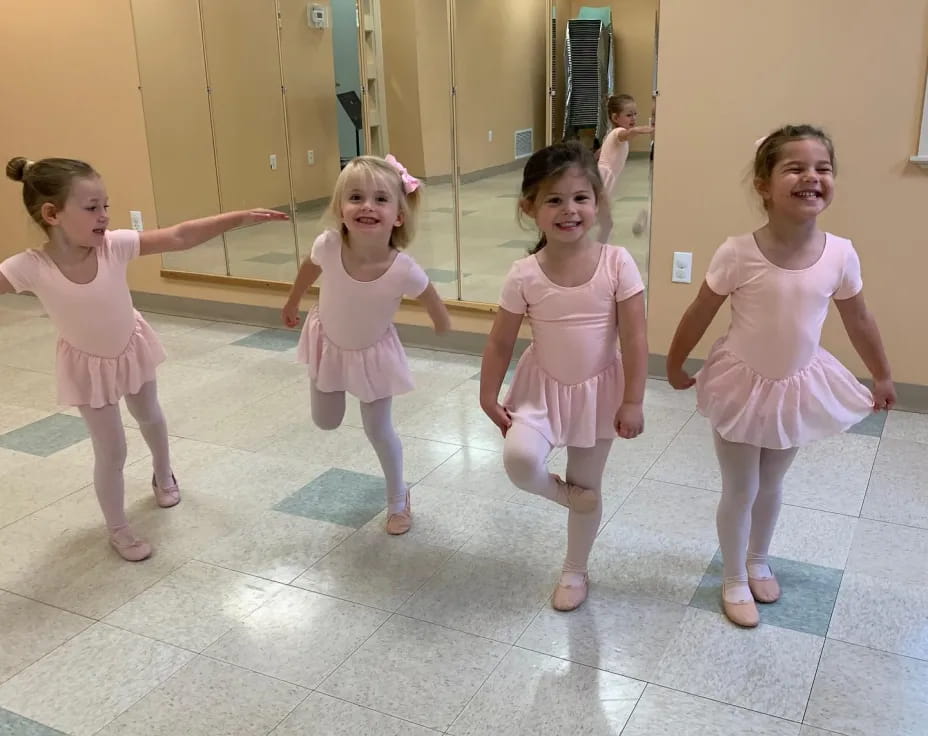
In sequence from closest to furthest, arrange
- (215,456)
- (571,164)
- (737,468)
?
(571,164)
(737,468)
(215,456)

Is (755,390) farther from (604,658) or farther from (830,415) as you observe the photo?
(604,658)

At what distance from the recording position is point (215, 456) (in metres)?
2.86

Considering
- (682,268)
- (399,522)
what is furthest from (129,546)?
(682,268)

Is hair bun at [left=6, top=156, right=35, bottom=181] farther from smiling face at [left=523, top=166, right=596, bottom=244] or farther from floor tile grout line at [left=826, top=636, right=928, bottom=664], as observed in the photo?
floor tile grout line at [left=826, top=636, right=928, bottom=664]

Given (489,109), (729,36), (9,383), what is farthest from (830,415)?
(9,383)

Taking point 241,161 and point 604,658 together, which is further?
point 241,161

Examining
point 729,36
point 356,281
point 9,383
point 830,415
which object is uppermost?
point 729,36

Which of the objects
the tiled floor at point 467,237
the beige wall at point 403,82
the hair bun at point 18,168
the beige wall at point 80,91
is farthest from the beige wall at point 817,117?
the beige wall at point 80,91

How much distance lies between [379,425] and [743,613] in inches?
39.8

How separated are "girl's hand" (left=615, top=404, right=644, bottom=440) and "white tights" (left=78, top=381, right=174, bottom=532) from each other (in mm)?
1273

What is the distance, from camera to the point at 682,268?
3322 mm

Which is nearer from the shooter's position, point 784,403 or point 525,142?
point 784,403

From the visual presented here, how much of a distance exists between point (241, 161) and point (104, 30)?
95 cm

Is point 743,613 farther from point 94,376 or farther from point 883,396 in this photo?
point 94,376
